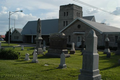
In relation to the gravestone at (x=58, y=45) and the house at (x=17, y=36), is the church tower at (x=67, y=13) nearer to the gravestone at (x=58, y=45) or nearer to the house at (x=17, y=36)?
the house at (x=17, y=36)

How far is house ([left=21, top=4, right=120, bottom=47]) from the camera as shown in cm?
2780

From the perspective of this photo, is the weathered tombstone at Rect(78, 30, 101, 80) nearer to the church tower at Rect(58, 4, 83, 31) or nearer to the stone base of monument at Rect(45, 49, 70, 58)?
the stone base of monument at Rect(45, 49, 70, 58)

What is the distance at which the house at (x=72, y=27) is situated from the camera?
91.2ft

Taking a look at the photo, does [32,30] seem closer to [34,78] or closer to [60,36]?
[60,36]

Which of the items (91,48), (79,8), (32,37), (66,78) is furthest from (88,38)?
(32,37)

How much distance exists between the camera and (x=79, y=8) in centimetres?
4328

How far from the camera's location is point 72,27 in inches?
1259

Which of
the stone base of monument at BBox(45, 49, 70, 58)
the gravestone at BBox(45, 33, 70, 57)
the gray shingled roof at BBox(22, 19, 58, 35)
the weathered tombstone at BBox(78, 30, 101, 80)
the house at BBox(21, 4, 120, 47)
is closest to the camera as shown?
the weathered tombstone at BBox(78, 30, 101, 80)

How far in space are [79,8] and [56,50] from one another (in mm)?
29879

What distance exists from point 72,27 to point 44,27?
18.4 metres

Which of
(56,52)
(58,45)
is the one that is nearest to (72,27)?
(58,45)

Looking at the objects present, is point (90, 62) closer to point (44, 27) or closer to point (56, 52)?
point (56, 52)

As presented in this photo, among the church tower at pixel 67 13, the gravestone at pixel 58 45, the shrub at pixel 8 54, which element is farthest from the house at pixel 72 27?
the shrub at pixel 8 54

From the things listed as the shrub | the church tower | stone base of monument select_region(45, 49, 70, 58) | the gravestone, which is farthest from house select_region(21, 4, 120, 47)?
the shrub
